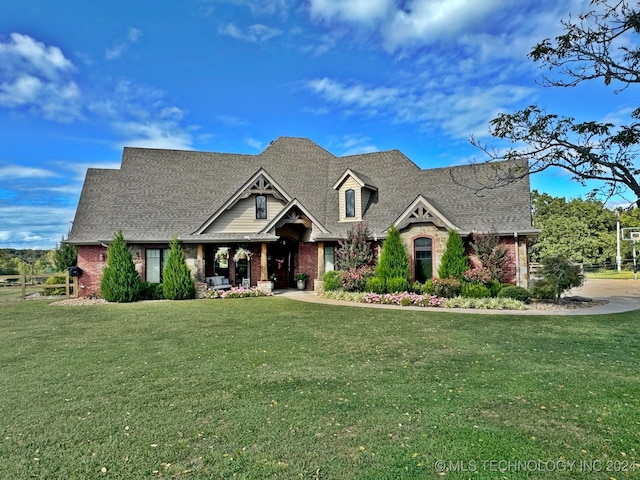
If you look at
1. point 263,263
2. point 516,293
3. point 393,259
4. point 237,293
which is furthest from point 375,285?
point 237,293

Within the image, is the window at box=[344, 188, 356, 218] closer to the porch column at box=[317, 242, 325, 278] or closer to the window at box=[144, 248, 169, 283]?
the porch column at box=[317, 242, 325, 278]

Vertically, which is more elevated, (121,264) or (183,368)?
(121,264)

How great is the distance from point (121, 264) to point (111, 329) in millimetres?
7261

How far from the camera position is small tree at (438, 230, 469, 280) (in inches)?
659

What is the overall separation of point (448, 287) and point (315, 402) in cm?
1213

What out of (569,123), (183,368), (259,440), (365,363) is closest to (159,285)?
(183,368)

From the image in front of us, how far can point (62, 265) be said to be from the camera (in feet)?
74.0

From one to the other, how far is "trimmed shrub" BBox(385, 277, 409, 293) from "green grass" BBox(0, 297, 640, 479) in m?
7.35

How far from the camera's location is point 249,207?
20.2 metres

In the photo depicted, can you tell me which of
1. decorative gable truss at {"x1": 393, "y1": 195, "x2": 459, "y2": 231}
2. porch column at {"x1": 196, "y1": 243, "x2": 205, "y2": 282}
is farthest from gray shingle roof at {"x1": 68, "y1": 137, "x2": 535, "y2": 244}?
porch column at {"x1": 196, "y1": 243, "x2": 205, "y2": 282}

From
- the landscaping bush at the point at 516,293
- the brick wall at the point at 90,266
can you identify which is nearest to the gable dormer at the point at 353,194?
the landscaping bush at the point at 516,293

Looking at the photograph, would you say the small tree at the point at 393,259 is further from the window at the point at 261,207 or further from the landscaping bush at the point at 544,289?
the window at the point at 261,207

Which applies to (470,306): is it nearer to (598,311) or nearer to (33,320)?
(598,311)

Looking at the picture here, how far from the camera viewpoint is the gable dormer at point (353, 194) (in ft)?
68.8
